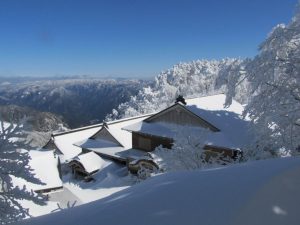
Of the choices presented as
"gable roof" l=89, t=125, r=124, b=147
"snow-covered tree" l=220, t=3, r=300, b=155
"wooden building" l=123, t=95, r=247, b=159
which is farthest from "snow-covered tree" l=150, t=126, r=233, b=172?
"gable roof" l=89, t=125, r=124, b=147

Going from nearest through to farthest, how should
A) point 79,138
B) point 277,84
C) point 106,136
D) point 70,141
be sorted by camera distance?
point 277,84, point 106,136, point 70,141, point 79,138

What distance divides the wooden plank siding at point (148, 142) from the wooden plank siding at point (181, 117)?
1581 mm

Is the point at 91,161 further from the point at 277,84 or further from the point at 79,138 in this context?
the point at 277,84

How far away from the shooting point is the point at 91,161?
30.1 meters

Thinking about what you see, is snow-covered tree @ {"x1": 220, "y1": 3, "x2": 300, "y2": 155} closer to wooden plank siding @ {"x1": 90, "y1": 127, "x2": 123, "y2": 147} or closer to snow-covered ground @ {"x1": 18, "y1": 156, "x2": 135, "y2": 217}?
snow-covered ground @ {"x1": 18, "y1": 156, "x2": 135, "y2": 217}

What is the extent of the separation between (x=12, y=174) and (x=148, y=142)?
21.0m

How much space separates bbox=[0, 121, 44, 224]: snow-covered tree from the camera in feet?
19.2

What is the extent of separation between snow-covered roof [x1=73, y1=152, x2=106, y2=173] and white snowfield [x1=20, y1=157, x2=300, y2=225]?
23.6m

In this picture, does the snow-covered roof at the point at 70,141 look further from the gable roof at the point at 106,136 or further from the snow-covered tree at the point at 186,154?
the snow-covered tree at the point at 186,154

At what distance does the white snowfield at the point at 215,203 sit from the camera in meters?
4.15

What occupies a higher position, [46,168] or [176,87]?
[176,87]

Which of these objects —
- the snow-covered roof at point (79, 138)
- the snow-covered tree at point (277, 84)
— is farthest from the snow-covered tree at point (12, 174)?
the snow-covered roof at point (79, 138)

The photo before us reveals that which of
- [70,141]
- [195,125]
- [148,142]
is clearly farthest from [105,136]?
[195,125]

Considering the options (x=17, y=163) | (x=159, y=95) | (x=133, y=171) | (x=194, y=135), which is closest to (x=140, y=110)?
(x=159, y=95)
